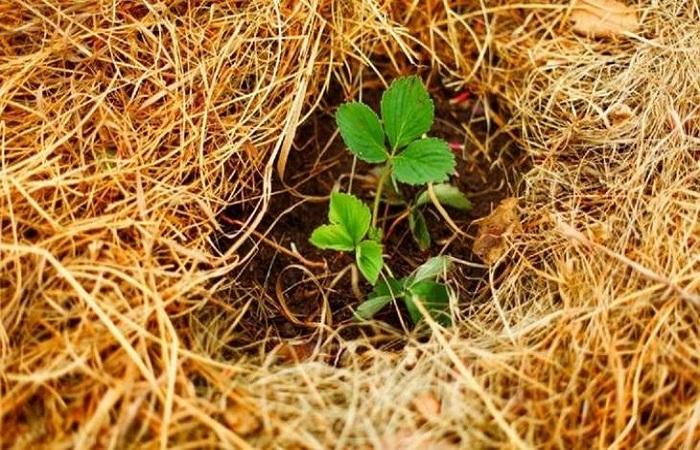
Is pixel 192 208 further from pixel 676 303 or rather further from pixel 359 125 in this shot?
pixel 676 303

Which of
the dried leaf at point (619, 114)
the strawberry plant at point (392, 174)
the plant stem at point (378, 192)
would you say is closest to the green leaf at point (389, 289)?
the strawberry plant at point (392, 174)

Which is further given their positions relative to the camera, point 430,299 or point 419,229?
point 419,229

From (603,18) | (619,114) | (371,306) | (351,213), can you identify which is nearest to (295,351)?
(371,306)

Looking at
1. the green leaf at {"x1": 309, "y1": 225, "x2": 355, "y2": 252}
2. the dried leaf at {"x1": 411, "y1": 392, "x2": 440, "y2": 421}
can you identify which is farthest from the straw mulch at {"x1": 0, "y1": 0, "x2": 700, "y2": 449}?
the green leaf at {"x1": 309, "y1": 225, "x2": 355, "y2": 252}

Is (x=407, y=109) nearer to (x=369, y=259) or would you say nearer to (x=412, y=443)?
(x=369, y=259)

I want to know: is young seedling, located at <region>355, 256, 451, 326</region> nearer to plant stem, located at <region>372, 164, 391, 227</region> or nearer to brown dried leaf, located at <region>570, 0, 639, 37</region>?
plant stem, located at <region>372, 164, 391, 227</region>

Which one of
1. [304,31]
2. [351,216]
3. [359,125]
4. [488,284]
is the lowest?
[488,284]

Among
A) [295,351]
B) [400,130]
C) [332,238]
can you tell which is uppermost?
[400,130]

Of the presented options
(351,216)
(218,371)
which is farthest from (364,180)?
(218,371)
